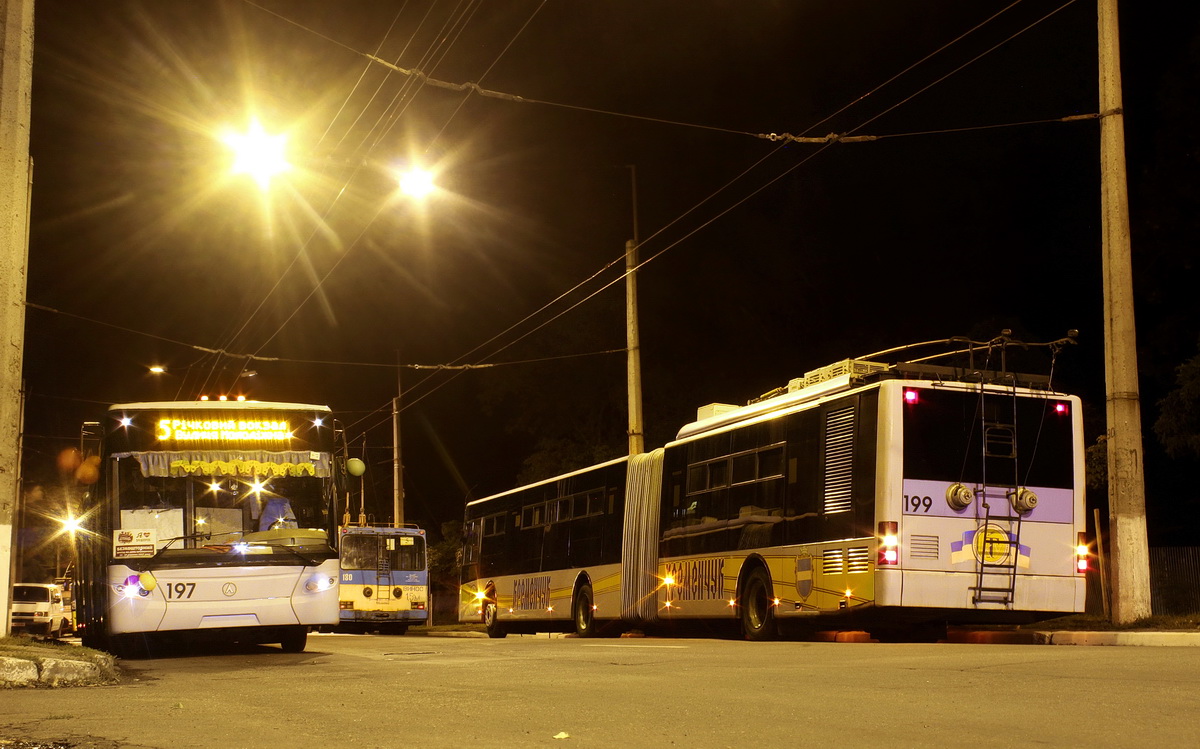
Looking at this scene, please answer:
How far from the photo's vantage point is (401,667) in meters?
12.7

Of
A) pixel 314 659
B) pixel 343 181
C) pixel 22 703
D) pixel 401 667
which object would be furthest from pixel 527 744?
pixel 343 181

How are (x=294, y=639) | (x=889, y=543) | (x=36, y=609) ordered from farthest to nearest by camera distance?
(x=36, y=609), (x=294, y=639), (x=889, y=543)

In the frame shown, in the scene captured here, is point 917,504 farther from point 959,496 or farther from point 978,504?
point 978,504

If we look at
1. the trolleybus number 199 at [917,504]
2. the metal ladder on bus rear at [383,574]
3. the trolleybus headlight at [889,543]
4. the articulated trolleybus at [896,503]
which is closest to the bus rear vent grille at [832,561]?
the articulated trolleybus at [896,503]

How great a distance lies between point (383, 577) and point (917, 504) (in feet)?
70.8

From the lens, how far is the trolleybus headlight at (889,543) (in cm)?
1514

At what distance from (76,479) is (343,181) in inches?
233

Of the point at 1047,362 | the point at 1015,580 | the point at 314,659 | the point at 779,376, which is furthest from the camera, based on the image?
the point at 779,376

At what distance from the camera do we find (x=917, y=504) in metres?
15.4

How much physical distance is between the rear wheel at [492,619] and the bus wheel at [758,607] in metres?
12.1

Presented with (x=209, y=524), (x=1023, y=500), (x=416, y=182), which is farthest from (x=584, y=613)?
(x=1023, y=500)

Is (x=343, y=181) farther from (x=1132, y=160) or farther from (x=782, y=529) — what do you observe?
(x=1132, y=160)

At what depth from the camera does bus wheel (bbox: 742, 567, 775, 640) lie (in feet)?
57.5

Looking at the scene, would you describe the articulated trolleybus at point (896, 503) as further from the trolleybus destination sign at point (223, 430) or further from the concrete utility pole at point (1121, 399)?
the trolleybus destination sign at point (223, 430)
